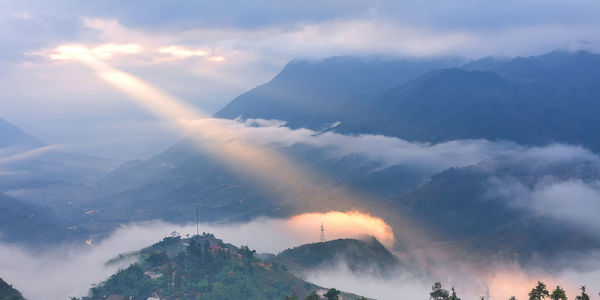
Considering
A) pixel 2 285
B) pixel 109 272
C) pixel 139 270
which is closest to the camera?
pixel 2 285

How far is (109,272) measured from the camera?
193125mm

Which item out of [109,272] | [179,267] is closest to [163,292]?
[179,267]

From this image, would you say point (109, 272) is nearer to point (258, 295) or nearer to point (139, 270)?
point (139, 270)

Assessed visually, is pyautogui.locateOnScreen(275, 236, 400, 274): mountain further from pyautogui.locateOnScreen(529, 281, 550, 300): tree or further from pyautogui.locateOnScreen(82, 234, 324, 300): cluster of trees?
pyautogui.locateOnScreen(529, 281, 550, 300): tree

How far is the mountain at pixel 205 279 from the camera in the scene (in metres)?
143

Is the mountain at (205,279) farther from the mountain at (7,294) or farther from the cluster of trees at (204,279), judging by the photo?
the mountain at (7,294)

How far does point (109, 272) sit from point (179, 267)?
52.7 meters

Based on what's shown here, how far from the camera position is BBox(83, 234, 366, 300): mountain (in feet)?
469

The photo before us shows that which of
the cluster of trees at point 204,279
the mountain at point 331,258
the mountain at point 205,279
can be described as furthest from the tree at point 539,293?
the mountain at point 331,258

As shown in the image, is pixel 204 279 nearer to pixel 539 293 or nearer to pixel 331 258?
pixel 331 258

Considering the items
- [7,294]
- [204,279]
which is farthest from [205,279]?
→ [7,294]

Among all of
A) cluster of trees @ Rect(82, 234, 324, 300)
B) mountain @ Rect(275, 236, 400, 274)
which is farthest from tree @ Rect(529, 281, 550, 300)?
mountain @ Rect(275, 236, 400, 274)

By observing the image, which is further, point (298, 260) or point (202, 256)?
point (298, 260)

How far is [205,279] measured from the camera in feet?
489
